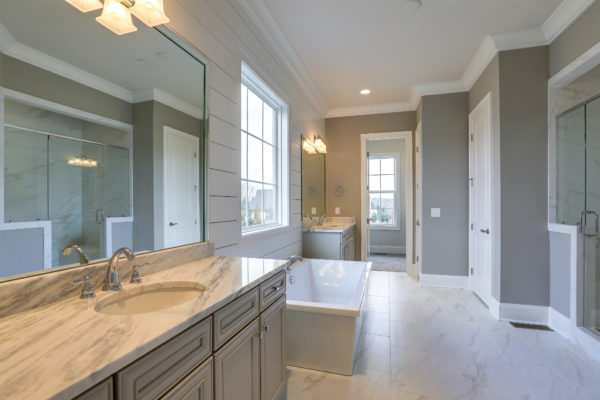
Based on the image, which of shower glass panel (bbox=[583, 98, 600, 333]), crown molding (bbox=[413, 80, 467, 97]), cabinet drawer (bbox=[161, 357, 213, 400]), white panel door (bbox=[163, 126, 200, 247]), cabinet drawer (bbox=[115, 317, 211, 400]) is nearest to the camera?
cabinet drawer (bbox=[115, 317, 211, 400])

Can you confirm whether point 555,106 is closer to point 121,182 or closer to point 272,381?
point 272,381

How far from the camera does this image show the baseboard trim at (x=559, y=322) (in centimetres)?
243

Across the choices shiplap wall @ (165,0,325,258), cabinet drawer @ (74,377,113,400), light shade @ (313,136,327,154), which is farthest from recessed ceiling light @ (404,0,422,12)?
cabinet drawer @ (74,377,113,400)

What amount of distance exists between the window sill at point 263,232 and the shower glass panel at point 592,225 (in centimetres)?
251

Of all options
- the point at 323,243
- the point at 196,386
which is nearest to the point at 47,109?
the point at 196,386

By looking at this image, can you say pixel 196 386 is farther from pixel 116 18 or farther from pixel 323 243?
pixel 323 243

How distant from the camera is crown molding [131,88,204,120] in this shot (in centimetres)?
135

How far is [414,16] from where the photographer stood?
248 centimetres

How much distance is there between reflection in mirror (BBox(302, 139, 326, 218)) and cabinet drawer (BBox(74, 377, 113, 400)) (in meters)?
3.19

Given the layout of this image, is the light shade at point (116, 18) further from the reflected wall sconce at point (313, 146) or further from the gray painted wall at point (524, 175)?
the gray painted wall at point (524, 175)

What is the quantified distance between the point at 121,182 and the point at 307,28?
2.19 meters

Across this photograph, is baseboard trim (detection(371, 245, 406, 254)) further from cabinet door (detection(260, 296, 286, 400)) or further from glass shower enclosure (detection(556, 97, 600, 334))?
cabinet door (detection(260, 296, 286, 400))

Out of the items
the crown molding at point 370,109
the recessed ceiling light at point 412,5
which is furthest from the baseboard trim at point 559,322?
the crown molding at point 370,109

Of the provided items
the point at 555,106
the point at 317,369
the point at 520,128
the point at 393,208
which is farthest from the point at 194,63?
the point at 393,208
